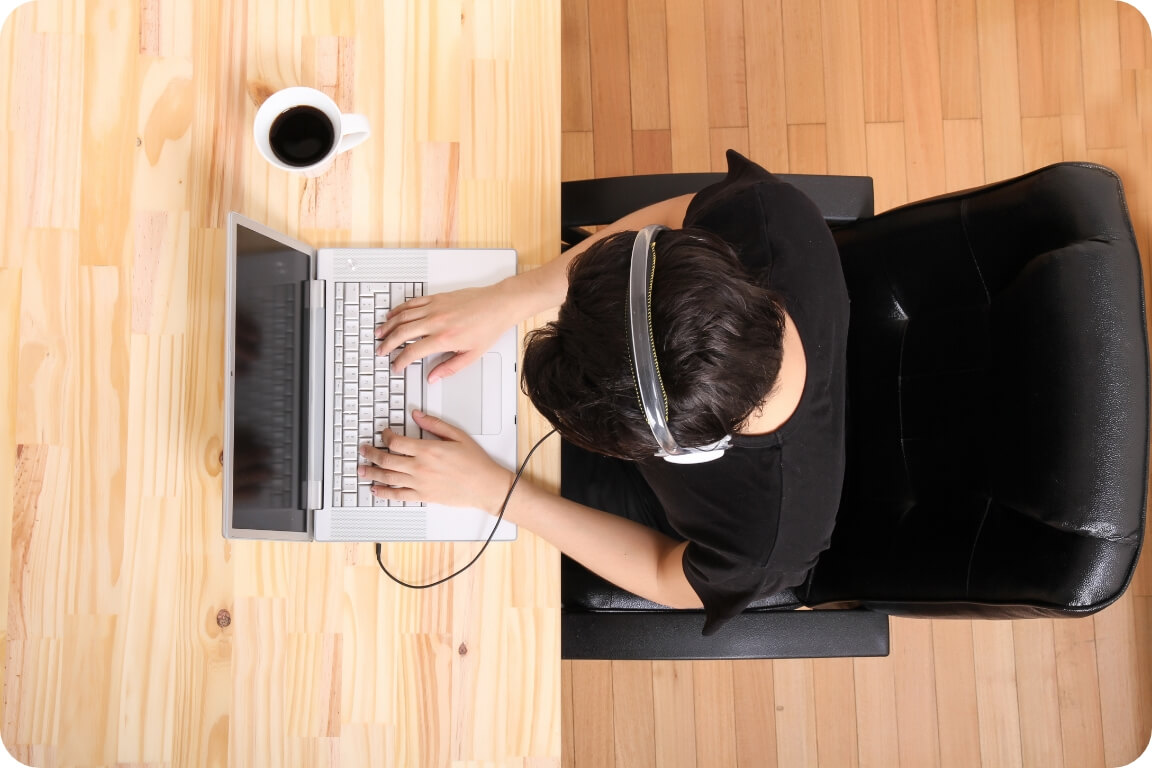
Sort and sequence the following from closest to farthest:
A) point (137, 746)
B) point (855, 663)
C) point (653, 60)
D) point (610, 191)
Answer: point (137, 746)
point (610, 191)
point (855, 663)
point (653, 60)

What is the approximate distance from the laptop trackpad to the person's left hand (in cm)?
3

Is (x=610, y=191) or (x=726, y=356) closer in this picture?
(x=726, y=356)

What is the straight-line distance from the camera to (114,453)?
94 centimetres

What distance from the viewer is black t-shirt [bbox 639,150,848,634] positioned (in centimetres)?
79

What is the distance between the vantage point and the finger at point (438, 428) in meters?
0.95

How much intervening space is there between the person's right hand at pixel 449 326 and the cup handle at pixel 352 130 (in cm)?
23

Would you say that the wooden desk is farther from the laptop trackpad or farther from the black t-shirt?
the black t-shirt

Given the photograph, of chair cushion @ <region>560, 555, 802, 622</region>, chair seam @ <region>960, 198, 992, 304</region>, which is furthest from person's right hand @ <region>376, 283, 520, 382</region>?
chair seam @ <region>960, 198, 992, 304</region>

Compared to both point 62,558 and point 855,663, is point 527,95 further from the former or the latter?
point 855,663

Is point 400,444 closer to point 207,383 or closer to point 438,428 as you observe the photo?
point 438,428

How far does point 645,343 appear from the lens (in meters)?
0.64

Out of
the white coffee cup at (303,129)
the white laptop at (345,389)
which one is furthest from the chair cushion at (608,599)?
the white coffee cup at (303,129)

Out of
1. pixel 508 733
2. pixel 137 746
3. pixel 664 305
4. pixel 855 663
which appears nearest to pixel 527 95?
pixel 664 305

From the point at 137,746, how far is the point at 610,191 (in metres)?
0.95
